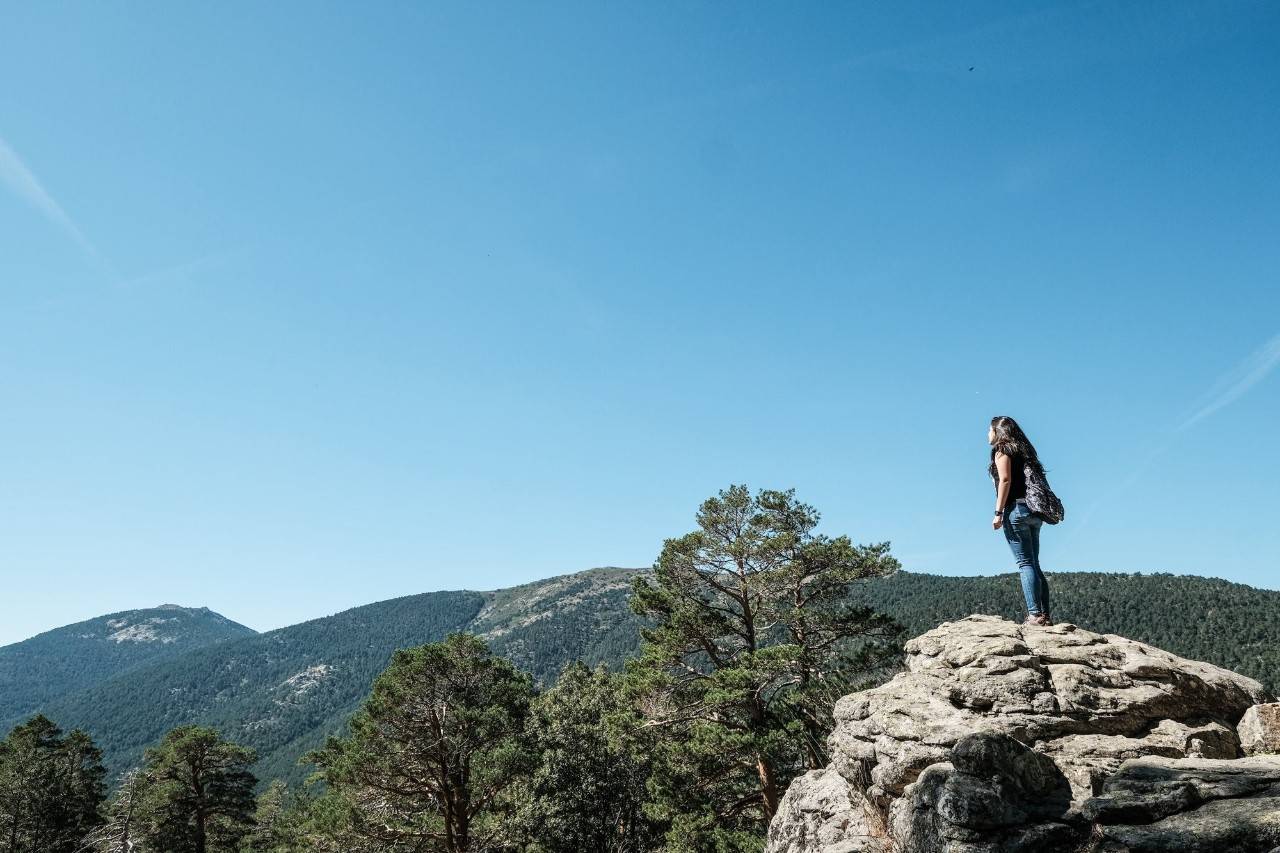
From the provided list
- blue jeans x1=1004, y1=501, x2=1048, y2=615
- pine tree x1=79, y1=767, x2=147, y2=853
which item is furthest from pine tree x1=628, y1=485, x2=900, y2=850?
pine tree x1=79, y1=767, x2=147, y2=853

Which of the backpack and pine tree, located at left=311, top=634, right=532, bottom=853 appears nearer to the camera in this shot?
the backpack

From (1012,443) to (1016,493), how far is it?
742 mm

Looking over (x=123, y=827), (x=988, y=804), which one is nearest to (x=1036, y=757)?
(x=988, y=804)

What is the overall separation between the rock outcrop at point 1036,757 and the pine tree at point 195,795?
35.6 meters

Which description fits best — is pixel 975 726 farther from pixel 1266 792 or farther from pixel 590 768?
pixel 590 768

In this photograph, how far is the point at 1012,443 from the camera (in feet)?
31.3

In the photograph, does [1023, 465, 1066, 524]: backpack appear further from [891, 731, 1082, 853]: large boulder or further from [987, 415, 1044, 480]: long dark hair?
[891, 731, 1082, 853]: large boulder

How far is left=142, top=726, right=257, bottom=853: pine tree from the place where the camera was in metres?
33.5

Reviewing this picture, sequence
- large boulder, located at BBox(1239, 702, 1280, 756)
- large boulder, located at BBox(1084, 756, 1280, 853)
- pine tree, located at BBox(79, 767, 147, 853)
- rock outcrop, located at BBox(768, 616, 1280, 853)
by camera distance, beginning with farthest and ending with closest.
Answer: pine tree, located at BBox(79, 767, 147, 853)
large boulder, located at BBox(1239, 702, 1280, 756)
rock outcrop, located at BBox(768, 616, 1280, 853)
large boulder, located at BBox(1084, 756, 1280, 853)

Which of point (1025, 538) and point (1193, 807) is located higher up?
point (1025, 538)

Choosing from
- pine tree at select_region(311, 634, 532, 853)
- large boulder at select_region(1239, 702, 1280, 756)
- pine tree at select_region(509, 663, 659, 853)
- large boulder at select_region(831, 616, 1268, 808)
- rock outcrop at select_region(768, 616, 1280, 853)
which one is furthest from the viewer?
pine tree at select_region(509, 663, 659, 853)

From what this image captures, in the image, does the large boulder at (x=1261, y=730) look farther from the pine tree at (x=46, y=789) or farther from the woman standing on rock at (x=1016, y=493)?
the pine tree at (x=46, y=789)

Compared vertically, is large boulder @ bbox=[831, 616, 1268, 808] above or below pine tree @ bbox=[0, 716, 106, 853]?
above

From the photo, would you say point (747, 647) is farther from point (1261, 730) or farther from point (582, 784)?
point (582, 784)
